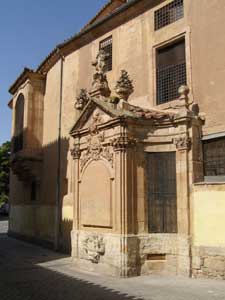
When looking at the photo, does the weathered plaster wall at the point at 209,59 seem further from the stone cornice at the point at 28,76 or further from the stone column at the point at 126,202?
the stone cornice at the point at 28,76

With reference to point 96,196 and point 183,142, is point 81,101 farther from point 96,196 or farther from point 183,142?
point 183,142

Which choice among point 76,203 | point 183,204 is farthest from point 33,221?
point 183,204

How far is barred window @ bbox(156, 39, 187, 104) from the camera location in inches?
521

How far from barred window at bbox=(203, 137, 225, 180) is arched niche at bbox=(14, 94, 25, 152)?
13.2m

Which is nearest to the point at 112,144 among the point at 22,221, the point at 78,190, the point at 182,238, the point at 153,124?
the point at 153,124

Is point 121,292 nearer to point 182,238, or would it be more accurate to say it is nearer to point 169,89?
point 182,238

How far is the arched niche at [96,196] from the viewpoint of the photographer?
1235 centimetres

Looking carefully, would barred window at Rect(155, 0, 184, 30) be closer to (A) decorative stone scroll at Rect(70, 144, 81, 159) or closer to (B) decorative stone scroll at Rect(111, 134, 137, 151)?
(B) decorative stone scroll at Rect(111, 134, 137, 151)

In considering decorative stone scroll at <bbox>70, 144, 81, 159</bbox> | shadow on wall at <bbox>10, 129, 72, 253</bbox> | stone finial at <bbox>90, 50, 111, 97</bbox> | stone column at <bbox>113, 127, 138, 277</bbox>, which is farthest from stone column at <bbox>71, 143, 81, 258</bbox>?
shadow on wall at <bbox>10, 129, 72, 253</bbox>

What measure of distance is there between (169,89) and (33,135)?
10.4m

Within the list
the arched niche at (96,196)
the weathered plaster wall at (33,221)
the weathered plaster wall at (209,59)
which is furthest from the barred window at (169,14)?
the weathered plaster wall at (33,221)

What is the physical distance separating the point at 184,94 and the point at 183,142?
1.68 metres

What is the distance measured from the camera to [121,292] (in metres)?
9.33

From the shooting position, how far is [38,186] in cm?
2103
